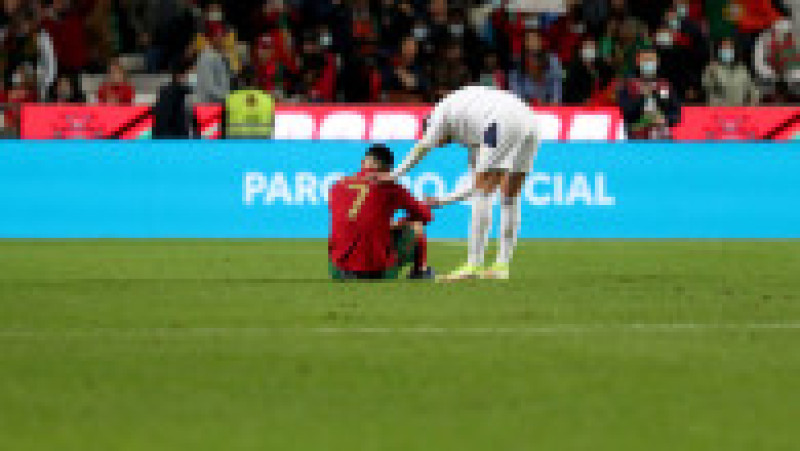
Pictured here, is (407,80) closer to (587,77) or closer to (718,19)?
(587,77)

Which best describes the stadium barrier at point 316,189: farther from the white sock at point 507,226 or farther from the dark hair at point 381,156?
the dark hair at point 381,156

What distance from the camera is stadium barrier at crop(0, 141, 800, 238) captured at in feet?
79.6

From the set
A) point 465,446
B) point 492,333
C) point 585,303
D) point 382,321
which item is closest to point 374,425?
point 465,446

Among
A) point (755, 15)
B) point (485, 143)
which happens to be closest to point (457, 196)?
point (485, 143)

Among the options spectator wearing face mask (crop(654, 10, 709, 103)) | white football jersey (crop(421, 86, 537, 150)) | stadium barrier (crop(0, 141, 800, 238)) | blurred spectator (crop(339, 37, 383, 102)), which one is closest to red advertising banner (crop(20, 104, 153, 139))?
blurred spectator (crop(339, 37, 383, 102))

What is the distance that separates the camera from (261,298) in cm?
1431

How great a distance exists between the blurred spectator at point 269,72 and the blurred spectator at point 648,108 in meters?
5.04

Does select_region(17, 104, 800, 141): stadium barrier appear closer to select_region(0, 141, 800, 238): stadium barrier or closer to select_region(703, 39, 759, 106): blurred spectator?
select_region(703, 39, 759, 106): blurred spectator

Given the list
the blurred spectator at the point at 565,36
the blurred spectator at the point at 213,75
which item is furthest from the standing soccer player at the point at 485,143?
the blurred spectator at the point at 565,36

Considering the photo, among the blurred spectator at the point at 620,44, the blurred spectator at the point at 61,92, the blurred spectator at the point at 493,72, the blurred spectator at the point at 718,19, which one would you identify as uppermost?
the blurred spectator at the point at 718,19

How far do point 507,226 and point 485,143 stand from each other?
0.80m

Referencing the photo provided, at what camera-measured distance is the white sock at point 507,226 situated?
16.4 m

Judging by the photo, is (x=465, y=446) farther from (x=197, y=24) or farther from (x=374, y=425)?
(x=197, y=24)

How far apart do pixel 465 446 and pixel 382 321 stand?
16.4 feet
